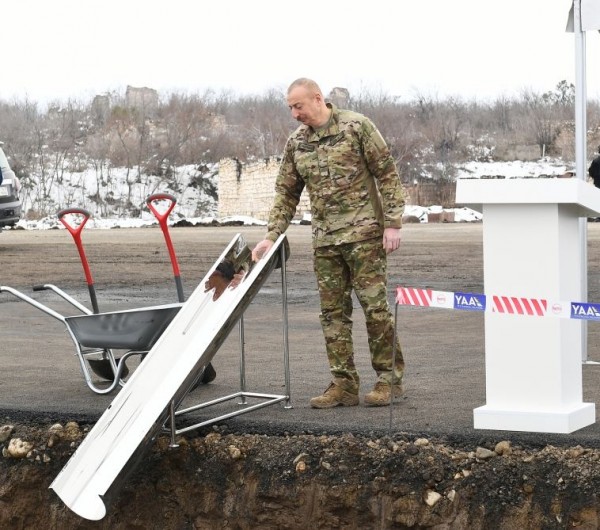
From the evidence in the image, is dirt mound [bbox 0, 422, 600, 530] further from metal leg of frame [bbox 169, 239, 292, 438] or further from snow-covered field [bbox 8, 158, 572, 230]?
snow-covered field [bbox 8, 158, 572, 230]

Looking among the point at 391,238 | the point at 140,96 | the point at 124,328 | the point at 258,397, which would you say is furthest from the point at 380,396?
the point at 140,96

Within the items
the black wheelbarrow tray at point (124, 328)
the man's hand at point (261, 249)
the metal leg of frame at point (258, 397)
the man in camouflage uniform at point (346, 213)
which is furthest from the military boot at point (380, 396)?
the black wheelbarrow tray at point (124, 328)

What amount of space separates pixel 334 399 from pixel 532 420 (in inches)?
54.6

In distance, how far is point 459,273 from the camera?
63.6ft

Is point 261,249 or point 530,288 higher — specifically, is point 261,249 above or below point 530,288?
above

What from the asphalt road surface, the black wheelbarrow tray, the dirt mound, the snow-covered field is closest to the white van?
the asphalt road surface

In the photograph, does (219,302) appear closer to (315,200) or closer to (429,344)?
(315,200)

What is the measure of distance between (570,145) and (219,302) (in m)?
61.8

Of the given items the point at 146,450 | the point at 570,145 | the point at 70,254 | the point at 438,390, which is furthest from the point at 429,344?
the point at 570,145

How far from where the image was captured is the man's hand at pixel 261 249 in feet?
21.8

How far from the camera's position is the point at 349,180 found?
6543mm

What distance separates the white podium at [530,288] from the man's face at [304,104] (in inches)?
41.4

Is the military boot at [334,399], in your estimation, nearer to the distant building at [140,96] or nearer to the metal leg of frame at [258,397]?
the metal leg of frame at [258,397]

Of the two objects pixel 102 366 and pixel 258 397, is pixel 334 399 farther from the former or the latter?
pixel 102 366
